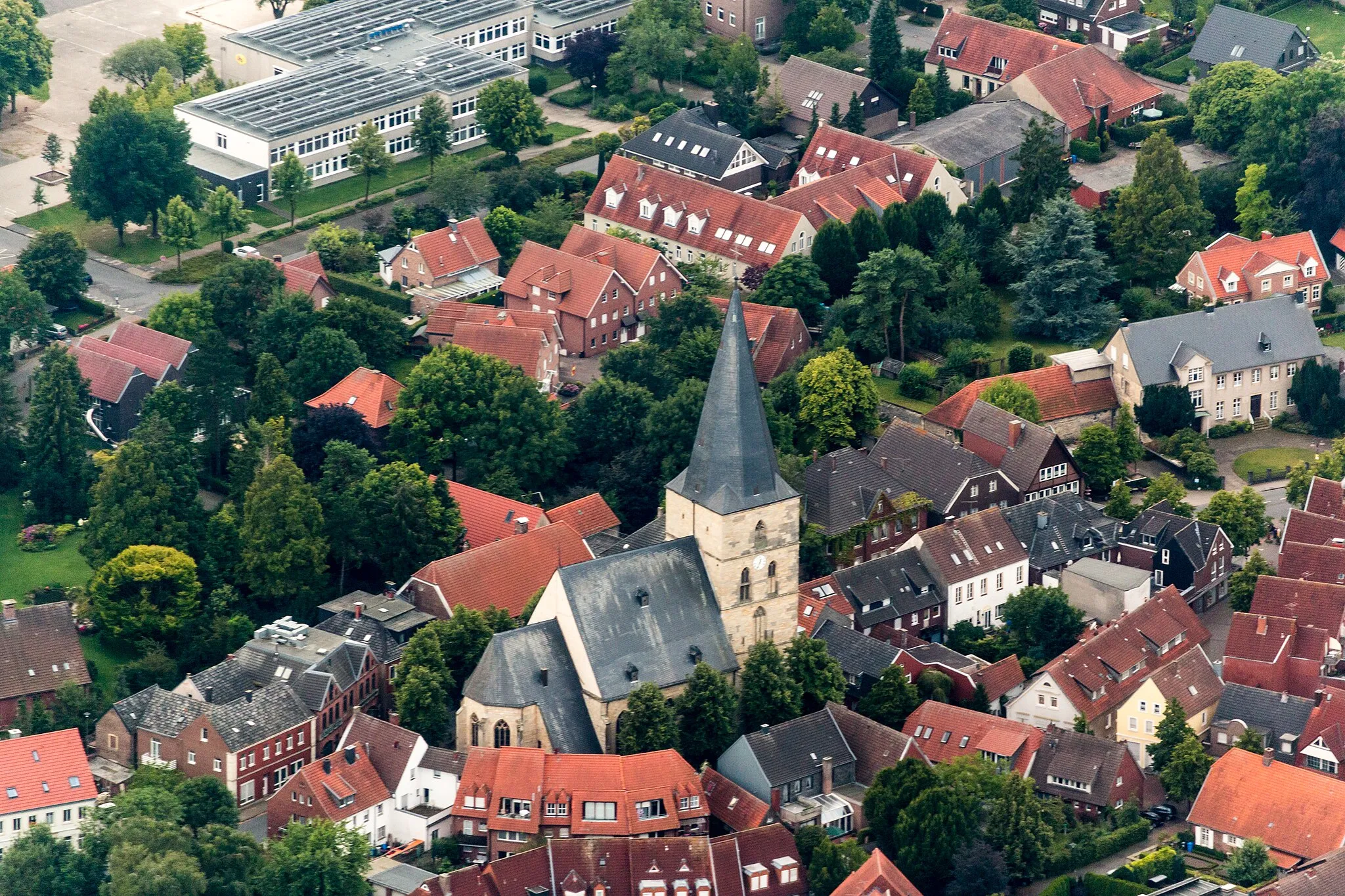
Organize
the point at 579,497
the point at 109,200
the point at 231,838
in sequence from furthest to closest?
the point at 109,200 < the point at 579,497 < the point at 231,838

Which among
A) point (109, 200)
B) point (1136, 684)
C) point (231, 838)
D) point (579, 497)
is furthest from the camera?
point (109, 200)

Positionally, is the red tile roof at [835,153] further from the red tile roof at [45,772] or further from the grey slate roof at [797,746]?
the red tile roof at [45,772]

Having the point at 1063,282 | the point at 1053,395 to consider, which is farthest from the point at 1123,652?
the point at 1063,282

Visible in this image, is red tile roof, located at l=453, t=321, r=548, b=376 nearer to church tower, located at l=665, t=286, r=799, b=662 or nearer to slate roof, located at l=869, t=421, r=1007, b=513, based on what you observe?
slate roof, located at l=869, t=421, r=1007, b=513

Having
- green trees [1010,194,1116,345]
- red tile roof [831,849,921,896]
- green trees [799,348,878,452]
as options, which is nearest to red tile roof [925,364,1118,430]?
green trees [799,348,878,452]

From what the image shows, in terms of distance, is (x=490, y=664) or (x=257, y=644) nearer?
(x=490, y=664)

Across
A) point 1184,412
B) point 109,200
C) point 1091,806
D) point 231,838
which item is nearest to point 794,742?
point 1091,806

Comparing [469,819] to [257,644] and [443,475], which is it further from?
[443,475]
